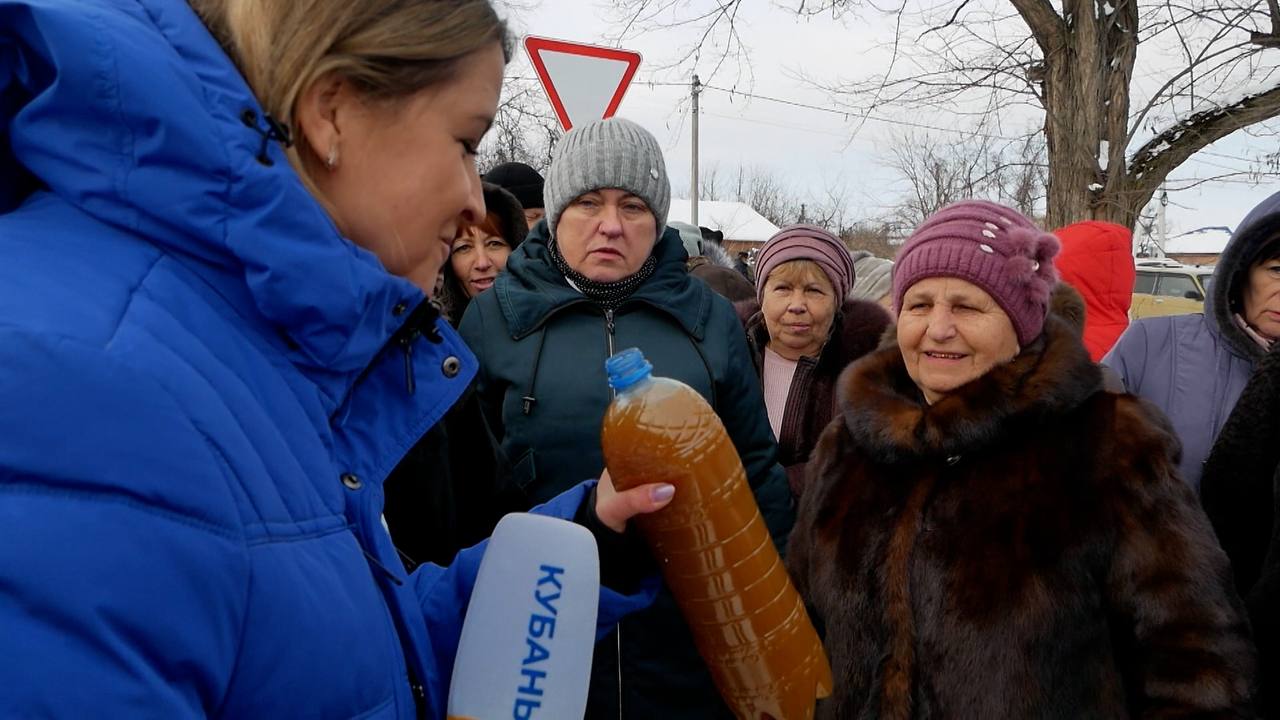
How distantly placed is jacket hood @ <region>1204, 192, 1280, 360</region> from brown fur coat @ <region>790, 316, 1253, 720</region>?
1059 millimetres

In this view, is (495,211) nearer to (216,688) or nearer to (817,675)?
(817,675)

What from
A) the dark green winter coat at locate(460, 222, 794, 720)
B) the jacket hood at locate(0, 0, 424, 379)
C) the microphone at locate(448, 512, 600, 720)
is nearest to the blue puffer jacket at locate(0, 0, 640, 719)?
the jacket hood at locate(0, 0, 424, 379)

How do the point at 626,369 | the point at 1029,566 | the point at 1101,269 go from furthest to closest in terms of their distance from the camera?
the point at 1101,269 < the point at 1029,566 < the point at 626,369

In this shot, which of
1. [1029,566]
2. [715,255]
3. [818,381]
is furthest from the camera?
[715,255]

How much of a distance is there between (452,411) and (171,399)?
3.96 feet

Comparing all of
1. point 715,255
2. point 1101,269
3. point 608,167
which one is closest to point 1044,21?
point 715,255

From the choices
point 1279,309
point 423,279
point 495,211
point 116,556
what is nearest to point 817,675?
point 423,279

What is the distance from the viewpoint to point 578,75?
425 cm

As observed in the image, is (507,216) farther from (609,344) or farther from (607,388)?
(607,388)

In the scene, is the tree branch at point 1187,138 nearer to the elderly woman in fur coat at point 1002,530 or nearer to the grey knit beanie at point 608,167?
the elderly woman in fur coat at point 1002,530

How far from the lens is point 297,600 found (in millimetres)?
821

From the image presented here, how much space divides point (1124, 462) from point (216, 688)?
6.69 feet

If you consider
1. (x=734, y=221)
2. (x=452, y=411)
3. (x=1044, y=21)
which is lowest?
(x=734, y=221)

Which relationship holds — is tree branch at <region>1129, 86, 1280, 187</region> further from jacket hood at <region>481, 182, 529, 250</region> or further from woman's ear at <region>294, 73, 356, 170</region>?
woman's ear at <region>294, 73, 356, 170</region>
